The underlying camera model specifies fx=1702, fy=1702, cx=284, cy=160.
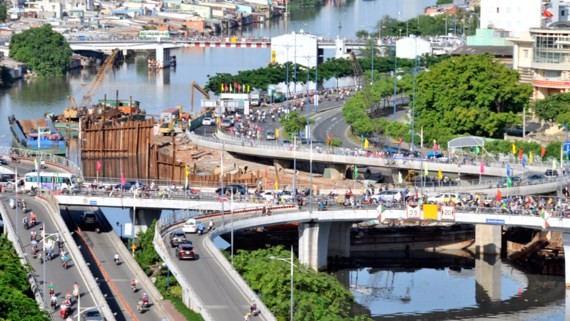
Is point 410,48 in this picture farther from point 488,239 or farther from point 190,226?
point 190,226

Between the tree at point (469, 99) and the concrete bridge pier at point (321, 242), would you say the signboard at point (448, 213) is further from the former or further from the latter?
the tree at point (469, 99)

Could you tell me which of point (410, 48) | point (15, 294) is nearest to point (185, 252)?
point (15, 294)

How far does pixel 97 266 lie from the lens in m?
74.9

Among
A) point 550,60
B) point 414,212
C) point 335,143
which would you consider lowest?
point 335,143

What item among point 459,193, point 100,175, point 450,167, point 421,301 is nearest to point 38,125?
point 100,175

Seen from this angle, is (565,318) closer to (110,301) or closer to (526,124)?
(110,301)

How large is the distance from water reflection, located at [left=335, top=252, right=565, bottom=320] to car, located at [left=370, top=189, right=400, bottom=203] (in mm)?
3365

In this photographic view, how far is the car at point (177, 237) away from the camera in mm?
74750

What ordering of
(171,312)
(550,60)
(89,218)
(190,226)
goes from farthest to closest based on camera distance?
(550,60), (89,218), (190,226), (171,312)

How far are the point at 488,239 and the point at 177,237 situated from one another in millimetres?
18079

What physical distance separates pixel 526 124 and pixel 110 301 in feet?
177

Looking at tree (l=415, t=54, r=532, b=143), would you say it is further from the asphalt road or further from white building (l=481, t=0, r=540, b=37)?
the asphalt road

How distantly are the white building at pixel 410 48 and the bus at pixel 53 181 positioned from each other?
77818 mm

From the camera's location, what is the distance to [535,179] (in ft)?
302
